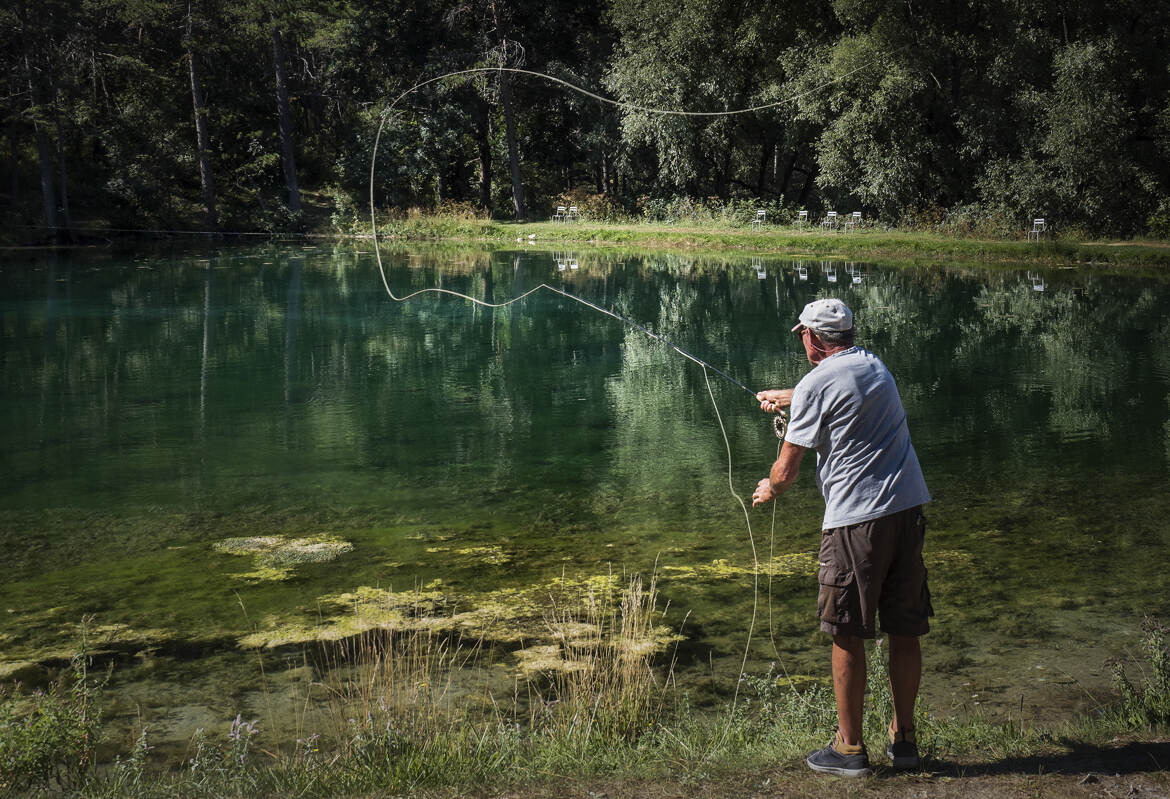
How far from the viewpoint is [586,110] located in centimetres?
4588

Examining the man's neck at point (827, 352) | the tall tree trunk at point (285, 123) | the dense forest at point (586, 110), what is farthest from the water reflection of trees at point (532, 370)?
the tall tree trunk at point (285, 123)

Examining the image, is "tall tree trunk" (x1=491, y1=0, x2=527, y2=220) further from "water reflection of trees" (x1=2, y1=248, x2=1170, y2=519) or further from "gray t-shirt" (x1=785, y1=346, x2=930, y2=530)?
"gray t-shirt" (x1=785, y1=346, x2=930, y2=530)

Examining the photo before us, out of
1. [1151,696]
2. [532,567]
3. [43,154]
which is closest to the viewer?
[1151,696]

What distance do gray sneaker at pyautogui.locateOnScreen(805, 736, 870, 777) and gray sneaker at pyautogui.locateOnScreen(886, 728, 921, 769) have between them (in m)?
0.11

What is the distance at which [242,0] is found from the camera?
146ft

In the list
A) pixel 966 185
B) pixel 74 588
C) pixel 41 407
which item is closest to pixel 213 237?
pixel 966 185

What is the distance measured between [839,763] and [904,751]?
265 mm

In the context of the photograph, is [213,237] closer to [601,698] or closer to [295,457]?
[295,457]

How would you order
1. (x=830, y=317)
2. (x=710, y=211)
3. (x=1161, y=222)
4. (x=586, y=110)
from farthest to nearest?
(x=586, y=110), (x=710, y=211), (x=1161, y=222), (x=830, y=317)

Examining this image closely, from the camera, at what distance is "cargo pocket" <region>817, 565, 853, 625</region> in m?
4.15

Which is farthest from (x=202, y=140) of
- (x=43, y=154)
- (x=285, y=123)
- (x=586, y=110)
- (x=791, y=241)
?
(x=791, y=241)

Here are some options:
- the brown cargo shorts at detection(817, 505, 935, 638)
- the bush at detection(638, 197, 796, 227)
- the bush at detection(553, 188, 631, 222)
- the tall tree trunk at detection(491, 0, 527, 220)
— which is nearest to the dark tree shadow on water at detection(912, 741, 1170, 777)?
the brown cargo shorts at detection(817, 505, 935, 638)

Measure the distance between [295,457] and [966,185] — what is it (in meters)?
30.1

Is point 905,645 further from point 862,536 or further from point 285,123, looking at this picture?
point 285,123
